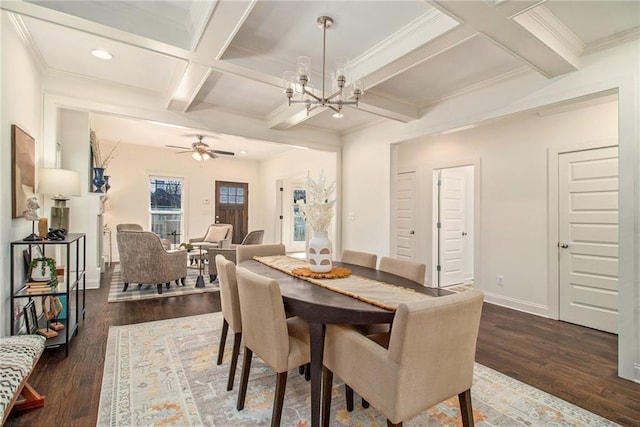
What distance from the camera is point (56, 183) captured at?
2.89 m

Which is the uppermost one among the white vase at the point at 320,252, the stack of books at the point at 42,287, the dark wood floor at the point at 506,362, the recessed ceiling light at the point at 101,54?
the recessed ceiling light at the point at 101,54

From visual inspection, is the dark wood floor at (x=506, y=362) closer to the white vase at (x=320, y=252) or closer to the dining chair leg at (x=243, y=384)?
the dining chair leg at (x=243, y=384)

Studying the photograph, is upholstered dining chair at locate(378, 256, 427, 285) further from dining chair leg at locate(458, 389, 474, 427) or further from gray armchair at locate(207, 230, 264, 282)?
gray armchair at locate(207, 230, 264, 282)

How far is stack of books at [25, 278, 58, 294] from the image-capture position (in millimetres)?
2383

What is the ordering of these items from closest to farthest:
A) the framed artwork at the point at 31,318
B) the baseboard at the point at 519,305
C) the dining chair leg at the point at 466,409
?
the dining chair leg at the point at 466,409 < the framed artwork at the point at 31,318 < the baseboard at the point at 519,305

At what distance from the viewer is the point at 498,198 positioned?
415cm

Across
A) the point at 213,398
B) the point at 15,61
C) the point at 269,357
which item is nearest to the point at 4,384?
the point at 213,398

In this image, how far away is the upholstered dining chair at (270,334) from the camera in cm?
162

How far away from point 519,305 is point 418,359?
11.2 ft

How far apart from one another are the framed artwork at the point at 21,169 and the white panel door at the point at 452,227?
503cm

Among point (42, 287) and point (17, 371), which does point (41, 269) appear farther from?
point (17, 371)

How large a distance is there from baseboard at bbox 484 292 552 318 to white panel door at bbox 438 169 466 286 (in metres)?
0.96

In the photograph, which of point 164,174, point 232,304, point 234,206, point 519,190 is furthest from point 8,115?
point 234,206

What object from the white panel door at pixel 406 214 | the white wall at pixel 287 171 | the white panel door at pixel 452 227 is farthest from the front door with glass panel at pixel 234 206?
the white panel door at pixel 452 227
